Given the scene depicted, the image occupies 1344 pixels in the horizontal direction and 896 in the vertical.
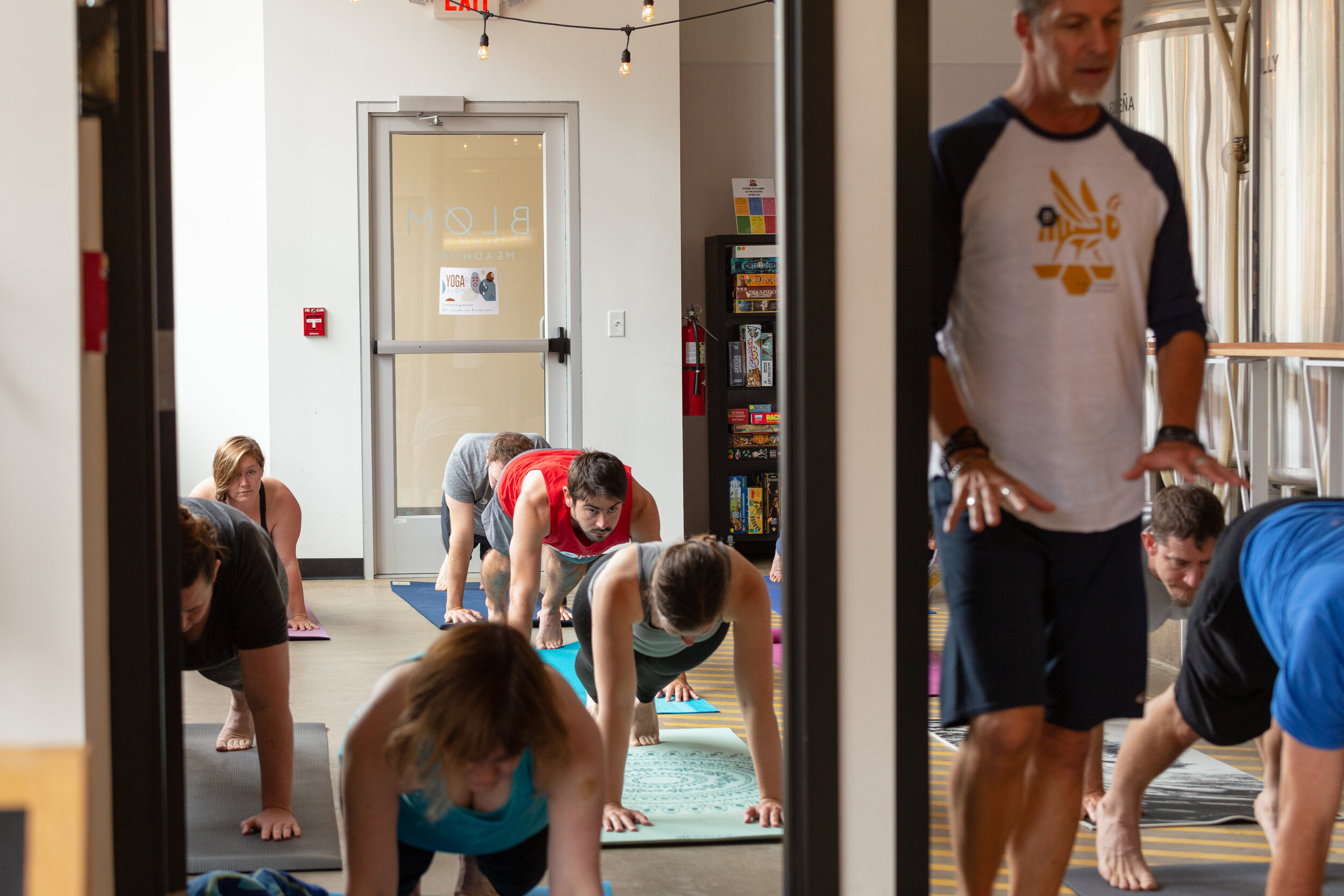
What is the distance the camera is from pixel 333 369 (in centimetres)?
655

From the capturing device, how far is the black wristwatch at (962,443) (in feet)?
5.93

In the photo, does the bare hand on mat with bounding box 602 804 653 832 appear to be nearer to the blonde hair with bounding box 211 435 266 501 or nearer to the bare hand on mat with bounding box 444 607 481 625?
the blonde hair with bounding box 211 435 266 501

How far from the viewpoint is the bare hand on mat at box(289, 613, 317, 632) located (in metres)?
5.18

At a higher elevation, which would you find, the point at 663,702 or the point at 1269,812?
the point at 1269,812

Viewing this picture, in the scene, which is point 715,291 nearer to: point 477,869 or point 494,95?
point 494,95

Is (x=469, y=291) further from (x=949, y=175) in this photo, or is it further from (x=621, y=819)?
(x=949, y=175)

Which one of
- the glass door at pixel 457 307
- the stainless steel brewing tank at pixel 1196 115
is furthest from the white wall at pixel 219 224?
the stainless steel brewing tank at pixel 1196 115

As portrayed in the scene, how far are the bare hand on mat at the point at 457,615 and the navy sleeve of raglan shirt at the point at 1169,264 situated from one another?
152 inches

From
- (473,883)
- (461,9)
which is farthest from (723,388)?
(473,883)

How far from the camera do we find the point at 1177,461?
71.7 inches

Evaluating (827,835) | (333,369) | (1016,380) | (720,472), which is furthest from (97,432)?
(720,472)

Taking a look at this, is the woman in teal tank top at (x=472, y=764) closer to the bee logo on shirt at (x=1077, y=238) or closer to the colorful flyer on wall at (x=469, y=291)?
the bee logo on shirt at (x=1077, y=238)

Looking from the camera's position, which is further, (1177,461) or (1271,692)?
(1271,692)

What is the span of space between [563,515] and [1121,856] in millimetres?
2108
